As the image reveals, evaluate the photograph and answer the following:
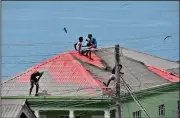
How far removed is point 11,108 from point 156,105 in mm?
10461

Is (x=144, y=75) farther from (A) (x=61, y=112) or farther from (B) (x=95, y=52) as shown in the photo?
(A) (x=61, y=112)

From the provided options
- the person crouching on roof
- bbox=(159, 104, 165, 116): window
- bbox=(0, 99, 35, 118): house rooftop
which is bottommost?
bbox=(0, 99, 35, 118): house rooftop

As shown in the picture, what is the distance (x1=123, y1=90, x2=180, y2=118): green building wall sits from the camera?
19828 millimetres

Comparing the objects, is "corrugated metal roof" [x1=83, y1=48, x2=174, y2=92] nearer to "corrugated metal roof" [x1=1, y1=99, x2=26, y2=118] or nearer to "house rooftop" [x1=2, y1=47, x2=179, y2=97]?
"house rooftop" [x1=2, y1=47, x2=179, y2=97]

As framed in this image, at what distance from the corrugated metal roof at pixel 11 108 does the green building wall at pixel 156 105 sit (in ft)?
24.1

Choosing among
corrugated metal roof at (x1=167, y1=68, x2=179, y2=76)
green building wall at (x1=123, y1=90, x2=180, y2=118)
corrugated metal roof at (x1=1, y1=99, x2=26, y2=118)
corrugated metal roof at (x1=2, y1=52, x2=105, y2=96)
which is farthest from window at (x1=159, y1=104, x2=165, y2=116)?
corrugated metal roof at (x1=1, y1=99, x2=26, y2=118)

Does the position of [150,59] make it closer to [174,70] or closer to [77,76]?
[174,70]

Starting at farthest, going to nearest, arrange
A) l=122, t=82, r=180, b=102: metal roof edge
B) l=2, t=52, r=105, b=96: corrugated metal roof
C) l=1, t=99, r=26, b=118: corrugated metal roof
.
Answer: l=2, t=52, r=105, b=96: corrugated metal roof, l=122, t=82, r=180, b=102: metal roof edge, l=1, t=99, r=26, b=118: corrugated metal roof

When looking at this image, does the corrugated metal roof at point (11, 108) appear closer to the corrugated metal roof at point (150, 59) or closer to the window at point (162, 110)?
the window at point (162, 110)

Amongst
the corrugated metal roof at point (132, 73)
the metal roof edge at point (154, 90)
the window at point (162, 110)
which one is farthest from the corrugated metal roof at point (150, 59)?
the window at point (162, 110)

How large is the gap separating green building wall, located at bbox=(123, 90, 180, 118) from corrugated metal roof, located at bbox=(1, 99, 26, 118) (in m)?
7.33

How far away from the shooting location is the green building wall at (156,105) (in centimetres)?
1983

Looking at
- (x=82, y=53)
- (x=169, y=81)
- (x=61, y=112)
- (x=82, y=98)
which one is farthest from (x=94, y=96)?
(x=169, y=81)

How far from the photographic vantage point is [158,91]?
2147 cm
